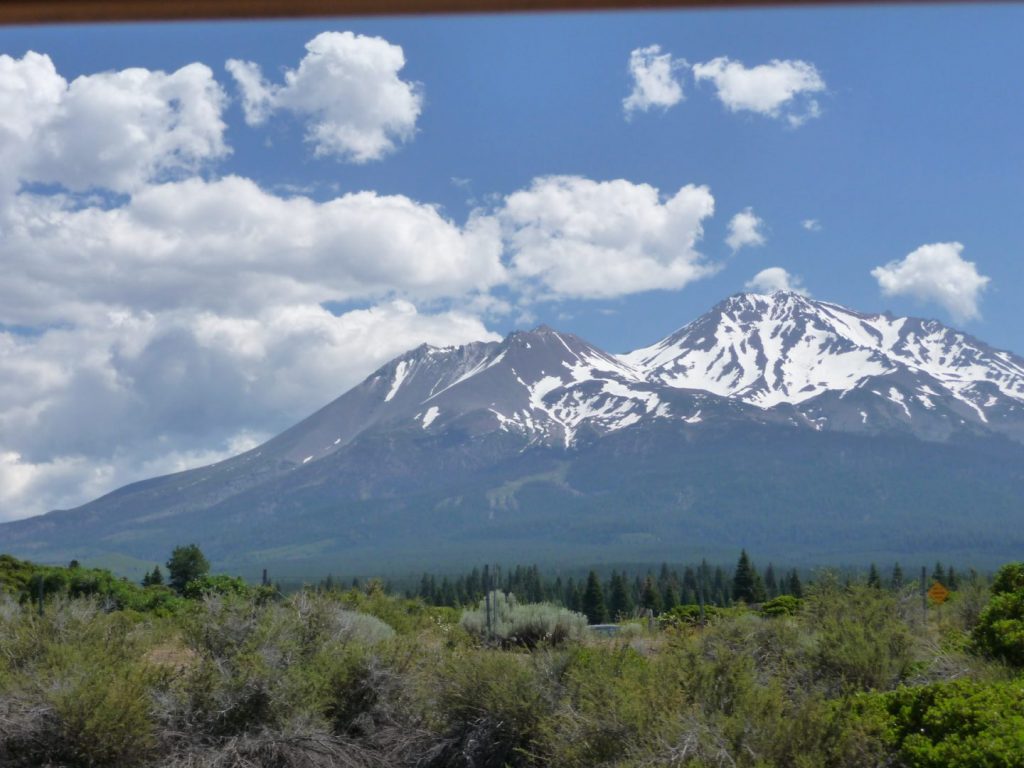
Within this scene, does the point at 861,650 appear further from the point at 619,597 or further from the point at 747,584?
the point at 619,597

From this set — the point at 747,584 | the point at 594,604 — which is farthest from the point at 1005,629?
the point at 594,604

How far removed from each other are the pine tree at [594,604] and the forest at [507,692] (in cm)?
4172

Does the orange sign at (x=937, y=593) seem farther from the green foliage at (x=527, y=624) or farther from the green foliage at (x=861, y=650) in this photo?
the green foliage at (x=861, y=650)

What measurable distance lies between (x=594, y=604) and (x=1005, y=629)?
4826 cm

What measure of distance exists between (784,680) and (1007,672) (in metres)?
2.59

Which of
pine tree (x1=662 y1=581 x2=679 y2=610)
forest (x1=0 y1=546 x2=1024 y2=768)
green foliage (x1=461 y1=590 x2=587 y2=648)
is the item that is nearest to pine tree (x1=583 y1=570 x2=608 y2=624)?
pine tree (x1=662 y1=581 x2=679 y2=610)

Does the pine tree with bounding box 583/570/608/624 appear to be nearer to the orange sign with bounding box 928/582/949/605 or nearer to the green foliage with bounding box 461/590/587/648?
the orange sign with bounding box 928/582/949/605

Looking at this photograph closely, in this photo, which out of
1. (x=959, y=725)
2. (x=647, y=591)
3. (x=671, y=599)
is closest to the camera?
(x=959, y=725)

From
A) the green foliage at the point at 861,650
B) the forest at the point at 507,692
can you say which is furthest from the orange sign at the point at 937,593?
the green foliage at the point at 861,650

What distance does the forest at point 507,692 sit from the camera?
1023cm

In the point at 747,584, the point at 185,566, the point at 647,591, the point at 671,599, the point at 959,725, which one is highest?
the point at 185,566

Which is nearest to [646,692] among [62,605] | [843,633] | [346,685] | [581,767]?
[581,767]

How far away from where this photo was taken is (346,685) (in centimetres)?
1547

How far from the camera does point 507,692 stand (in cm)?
1380
